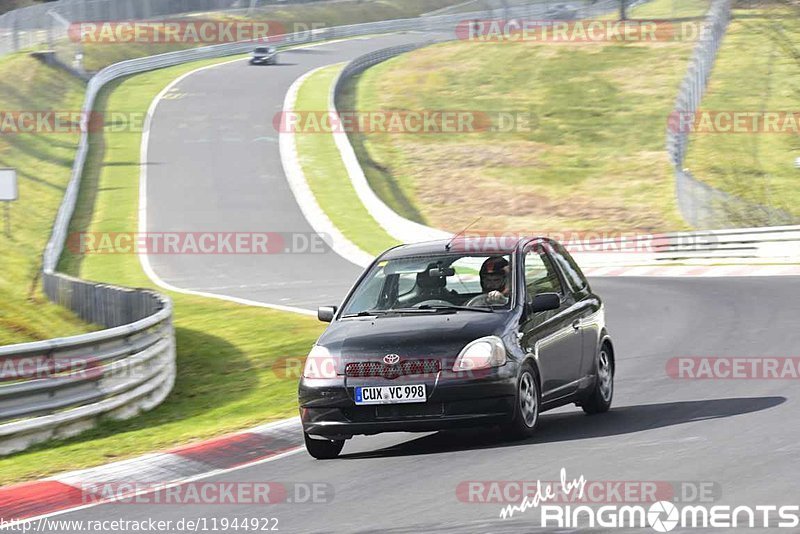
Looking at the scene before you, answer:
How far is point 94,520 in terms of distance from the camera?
8.12 meters

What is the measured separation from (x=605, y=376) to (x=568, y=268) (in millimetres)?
964

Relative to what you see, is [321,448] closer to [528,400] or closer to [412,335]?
[412,335]

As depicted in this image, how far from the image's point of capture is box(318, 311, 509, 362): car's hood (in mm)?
9695

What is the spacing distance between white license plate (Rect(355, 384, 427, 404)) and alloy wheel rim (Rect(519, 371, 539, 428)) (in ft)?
2.43

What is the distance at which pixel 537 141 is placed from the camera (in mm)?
53562

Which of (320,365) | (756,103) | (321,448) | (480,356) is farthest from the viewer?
(756,103)

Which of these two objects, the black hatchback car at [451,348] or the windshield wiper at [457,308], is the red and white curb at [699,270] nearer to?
the black hatchback car at [451,348]

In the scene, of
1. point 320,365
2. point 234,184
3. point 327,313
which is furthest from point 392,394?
point 234,184

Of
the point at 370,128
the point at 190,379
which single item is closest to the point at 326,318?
the point at 190,379

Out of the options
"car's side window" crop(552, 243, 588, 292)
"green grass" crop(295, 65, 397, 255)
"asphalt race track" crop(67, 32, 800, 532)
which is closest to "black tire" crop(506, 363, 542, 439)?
"asphalt race track" crop(67, 32, 800, 532)

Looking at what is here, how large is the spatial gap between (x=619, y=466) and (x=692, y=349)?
7410mm

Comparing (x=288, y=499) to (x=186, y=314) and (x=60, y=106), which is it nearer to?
(x=186, y=314)

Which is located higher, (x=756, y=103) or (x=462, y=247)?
(x=462, y=247)

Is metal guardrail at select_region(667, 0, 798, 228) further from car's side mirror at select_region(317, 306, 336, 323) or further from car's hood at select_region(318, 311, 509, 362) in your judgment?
car's hood at select_region(318, 311, 509, 362)
